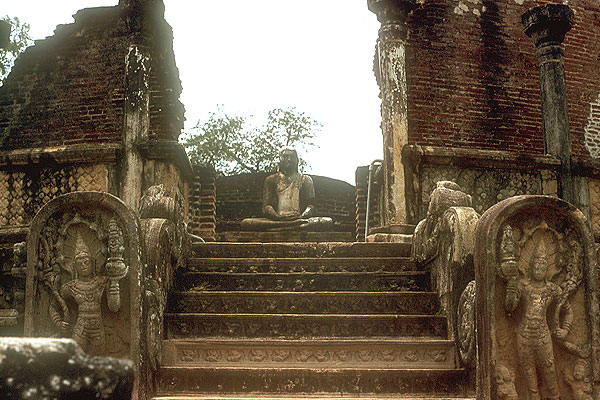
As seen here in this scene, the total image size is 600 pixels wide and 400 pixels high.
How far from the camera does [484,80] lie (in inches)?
427

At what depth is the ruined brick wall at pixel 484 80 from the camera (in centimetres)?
1037

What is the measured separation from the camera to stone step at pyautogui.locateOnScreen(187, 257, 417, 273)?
254 inches

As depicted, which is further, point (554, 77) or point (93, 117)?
point (93, 117)

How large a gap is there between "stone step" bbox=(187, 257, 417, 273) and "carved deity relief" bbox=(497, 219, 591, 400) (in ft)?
6.28

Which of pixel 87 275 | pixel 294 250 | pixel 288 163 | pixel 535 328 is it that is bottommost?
pixel 535 328

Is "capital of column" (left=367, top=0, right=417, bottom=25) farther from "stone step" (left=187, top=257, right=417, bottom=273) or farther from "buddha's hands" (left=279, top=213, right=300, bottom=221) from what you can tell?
"stone step" (left=187, top=257, right=417, bottom=273)

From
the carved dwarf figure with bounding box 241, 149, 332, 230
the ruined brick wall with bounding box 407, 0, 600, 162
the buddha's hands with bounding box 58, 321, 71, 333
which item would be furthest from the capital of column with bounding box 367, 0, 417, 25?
the buddha's hands with bounding box 58, 321, 71, 333

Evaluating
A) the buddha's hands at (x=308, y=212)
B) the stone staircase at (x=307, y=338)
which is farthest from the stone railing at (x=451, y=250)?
the buddha's hands at (x=308, y=212)

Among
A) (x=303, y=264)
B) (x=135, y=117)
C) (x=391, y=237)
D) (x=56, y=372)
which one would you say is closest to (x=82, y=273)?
(x=303, y=264)

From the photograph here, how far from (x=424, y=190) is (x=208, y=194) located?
4324mm

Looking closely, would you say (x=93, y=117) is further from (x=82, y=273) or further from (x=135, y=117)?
(x=82, y=273)

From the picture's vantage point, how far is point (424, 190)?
30.2ft

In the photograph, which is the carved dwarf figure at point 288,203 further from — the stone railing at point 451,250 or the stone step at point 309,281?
the stone railing at point 451,250

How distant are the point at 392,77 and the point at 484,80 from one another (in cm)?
201
